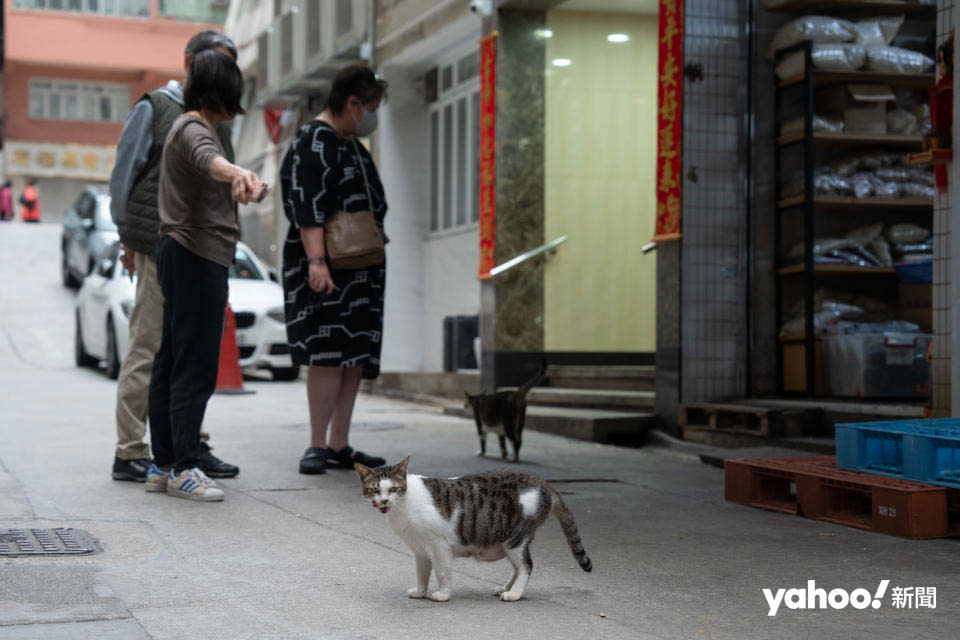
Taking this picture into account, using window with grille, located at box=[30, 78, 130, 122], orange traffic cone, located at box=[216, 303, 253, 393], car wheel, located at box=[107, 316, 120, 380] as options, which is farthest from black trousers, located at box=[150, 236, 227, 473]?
window with grille, located at box=[30, 78, 130, 122]

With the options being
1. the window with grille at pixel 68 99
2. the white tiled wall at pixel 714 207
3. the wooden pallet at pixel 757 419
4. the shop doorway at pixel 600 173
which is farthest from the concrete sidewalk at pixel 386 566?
the window with grille at pixel 68 99

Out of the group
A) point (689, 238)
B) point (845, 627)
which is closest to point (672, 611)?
point (845, 627)

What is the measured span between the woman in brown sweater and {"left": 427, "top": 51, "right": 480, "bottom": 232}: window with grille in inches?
338

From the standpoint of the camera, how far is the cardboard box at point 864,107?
342 inches

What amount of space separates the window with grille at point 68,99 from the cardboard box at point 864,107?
39883 mm

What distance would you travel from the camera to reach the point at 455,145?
14734mm

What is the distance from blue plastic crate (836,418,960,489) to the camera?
4.92 metres

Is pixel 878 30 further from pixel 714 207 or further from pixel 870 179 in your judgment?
pixel 714 207

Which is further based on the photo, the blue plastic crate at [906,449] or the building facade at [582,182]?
the building facade at [582,182]

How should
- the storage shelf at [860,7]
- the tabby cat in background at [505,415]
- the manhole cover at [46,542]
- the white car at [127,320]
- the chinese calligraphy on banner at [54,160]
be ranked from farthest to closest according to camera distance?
1. the chinese calligraphy on banner at [54,160]
2. the white car at [127,320]
3. the storage shelf at [860,7]
4. the tabby cat in background at [505,415]
5. the manhole cover at [46,542]

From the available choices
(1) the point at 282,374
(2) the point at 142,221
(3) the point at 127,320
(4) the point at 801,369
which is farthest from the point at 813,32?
(1) the point at 282,374

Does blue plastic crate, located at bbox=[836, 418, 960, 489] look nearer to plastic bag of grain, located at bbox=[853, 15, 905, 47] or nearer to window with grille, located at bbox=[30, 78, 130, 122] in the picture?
plastic bag of grain, located at bbox=[853, 15, 905, 47]

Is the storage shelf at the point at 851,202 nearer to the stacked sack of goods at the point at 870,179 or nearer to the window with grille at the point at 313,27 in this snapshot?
the stacked sack of goods at the point at 870,179

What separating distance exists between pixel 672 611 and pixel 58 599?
1806 millimetres
